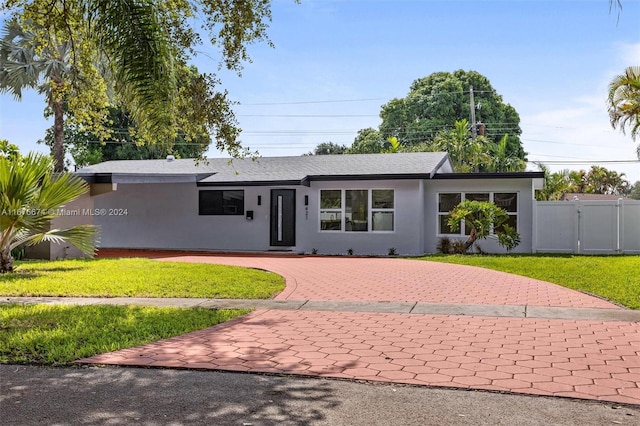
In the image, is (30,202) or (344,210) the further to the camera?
(344,210)

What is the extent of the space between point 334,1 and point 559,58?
6.54m

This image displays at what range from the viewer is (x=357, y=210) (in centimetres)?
1989

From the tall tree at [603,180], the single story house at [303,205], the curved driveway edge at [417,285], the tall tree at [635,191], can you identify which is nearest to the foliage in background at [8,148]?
the single story house at [303,205]

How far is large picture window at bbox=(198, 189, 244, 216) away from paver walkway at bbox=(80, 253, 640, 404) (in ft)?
40.8

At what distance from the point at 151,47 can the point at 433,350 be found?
6.51 meters

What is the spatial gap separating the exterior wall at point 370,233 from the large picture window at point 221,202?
252 cm

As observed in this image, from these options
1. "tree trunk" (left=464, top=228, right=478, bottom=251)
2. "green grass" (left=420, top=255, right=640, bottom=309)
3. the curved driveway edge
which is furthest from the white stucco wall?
the curved driveway edge

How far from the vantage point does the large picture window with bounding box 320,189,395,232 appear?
64.2ft

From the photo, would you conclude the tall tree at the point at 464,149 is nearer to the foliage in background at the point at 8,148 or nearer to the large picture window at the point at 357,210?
the large picture window at the point at 357,210

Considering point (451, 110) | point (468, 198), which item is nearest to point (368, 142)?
point (451, 110)

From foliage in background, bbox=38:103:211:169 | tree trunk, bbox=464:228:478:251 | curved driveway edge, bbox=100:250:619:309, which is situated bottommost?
curved driveway edge, bbox=100:250:619:309

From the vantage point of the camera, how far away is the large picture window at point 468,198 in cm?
1916

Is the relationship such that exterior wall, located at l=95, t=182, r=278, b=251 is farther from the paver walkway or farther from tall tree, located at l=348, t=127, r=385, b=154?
tall tree, located at l=348, t=127, r=385, b=154

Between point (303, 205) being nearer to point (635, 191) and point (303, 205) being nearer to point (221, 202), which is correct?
point (221, 202)
